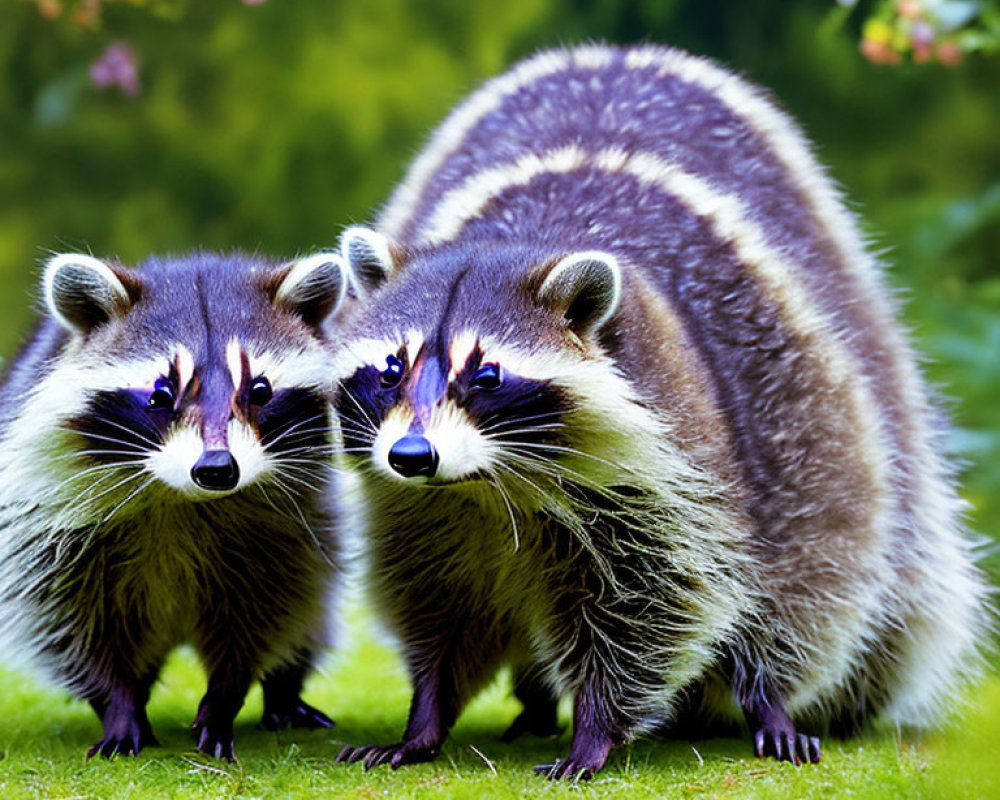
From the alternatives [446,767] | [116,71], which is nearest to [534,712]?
[446,767]

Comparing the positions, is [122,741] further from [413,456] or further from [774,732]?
[774,732]

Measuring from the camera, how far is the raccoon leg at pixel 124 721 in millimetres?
5016

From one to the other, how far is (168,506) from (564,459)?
1330mm

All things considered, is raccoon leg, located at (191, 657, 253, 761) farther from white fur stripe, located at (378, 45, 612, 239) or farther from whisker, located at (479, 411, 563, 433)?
white fur stripe, located at (378, 45, 612, 239)

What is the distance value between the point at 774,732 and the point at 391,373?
183cm

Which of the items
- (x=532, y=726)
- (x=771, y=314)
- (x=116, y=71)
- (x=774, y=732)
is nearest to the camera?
(x=774, y=732)

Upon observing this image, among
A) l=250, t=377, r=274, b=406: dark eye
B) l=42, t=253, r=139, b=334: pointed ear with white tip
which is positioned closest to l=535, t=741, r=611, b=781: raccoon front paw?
l=250, t=377, r=274, b=406: dark eye

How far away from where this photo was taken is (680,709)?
17.3 feet

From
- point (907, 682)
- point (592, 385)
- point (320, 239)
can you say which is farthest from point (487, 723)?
point (320, 239)

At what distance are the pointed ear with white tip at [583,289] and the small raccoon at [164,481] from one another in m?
0.84

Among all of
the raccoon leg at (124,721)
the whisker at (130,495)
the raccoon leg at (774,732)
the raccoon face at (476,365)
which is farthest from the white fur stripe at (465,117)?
the raccoon leg at (774,732)

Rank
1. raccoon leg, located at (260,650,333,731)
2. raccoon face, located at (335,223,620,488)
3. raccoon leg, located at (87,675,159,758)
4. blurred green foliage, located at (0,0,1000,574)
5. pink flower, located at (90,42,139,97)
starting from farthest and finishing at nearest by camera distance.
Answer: pink flower, located at (90,42,139,97), blurred green foliage, located at (0,0,1000,574), raccoon leg, located at (260,650,333,731), raccoon leg, located at (87,675,159,758), raccoon face, located at (335,223,620,488)

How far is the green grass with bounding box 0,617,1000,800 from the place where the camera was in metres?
4.43

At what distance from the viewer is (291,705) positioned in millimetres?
5680
